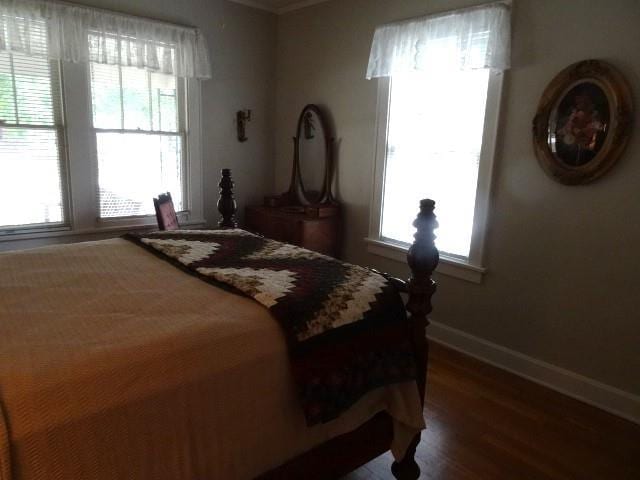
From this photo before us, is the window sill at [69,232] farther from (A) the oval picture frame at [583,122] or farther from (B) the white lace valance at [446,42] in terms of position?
(A) the oval picture frame at [583,122]

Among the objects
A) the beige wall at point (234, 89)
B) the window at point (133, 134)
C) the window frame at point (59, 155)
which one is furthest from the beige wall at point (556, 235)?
the window frame at point (59, 155)

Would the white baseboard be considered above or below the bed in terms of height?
below

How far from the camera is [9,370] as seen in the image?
40.4 inches

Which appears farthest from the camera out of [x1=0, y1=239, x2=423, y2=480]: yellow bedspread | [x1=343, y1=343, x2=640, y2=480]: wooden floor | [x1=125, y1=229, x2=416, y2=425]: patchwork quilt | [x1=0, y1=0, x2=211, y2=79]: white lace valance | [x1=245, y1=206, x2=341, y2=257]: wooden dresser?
[x1=245, y1=206, x2=341, y2=257]: wooden dresser

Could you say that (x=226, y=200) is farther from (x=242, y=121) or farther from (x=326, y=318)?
(x=326, y=318)

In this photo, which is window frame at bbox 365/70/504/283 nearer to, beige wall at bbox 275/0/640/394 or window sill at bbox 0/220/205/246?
beige wall at bbox 275/0/640/394

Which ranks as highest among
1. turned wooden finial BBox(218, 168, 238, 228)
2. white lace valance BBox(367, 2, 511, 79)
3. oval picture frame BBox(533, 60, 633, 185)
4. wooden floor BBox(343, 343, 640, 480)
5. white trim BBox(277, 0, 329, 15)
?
white trim BBox(277, 0, 329, 15)

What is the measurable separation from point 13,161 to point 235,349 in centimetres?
264

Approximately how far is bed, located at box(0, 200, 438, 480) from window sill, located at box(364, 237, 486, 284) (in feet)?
4.38

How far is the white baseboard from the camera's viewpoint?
2354 millimetres

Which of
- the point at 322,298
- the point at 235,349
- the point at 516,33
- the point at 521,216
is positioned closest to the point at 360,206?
the point at 521,216

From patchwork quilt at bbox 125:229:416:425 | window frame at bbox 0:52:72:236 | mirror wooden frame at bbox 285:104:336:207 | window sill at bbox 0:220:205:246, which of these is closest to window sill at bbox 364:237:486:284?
mirror wooden frame at bbox 285:104:336:207

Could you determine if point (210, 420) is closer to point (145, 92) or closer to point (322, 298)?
point (322, 298)

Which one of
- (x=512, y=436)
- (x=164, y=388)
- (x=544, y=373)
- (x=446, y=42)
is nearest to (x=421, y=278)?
(x=164, y=388)
